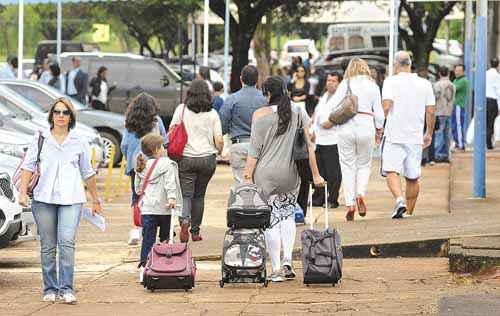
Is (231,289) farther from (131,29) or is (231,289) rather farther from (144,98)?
(131,29)

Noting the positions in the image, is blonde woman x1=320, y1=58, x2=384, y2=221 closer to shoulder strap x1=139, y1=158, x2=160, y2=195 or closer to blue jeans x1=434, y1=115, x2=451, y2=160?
shoulder strap x1=139, y1=158, x2=160, y2=195

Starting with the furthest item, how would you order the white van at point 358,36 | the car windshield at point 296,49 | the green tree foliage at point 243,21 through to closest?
the car windshield at point 296,49, the white van at point 358,36, the green tree foliage at point 243,21

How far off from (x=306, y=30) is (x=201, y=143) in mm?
61496

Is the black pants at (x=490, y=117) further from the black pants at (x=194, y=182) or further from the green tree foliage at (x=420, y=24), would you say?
the green tree foliage at (x=420, y=24)

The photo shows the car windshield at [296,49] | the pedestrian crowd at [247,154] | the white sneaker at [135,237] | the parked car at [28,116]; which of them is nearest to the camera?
the pedestrian crowd at [247,154]

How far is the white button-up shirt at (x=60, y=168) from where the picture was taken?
424 inches

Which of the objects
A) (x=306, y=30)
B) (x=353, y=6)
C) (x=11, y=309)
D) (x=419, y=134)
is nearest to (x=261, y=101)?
(x=419, y=134)

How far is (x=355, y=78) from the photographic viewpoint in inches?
612

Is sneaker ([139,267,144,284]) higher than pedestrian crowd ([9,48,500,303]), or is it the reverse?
pedestrian crowd ([9,48,500,303])

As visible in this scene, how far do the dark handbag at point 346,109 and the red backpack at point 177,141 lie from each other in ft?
7.71

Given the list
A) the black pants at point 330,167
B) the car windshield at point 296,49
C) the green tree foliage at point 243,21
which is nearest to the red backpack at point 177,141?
the black pants at point 330,167

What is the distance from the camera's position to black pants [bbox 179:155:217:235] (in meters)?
13.9

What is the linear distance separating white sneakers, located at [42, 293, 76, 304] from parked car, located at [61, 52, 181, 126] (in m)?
18.6

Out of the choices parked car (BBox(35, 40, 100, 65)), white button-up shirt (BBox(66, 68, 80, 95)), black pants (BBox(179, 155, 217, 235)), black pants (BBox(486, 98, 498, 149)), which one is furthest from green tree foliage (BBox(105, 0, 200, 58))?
black pants (BBox(179, 155, 217, 235))
